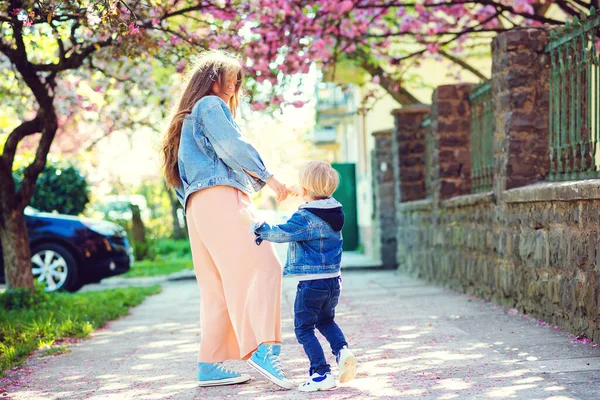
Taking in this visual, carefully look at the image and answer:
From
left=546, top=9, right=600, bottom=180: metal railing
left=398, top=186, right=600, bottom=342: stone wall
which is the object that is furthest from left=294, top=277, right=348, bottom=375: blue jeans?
left=546, top=9, right=600, bottom=180: metal railing

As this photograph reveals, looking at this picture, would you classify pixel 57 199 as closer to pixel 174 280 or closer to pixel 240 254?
pixel 174 280

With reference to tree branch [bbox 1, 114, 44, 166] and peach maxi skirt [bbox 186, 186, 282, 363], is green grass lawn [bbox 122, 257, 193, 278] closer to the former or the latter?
tree branch [bbox 1, 114, 44, 166]

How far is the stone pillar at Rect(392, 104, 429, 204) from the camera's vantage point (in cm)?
1241

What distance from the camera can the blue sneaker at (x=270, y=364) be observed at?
4.43 m

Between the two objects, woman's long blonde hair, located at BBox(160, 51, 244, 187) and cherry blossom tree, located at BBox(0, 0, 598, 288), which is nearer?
woman's long blonde hair, located at BBox(160, 51, 244, 187)

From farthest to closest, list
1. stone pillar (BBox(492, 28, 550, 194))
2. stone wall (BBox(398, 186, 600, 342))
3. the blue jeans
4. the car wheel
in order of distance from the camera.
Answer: the car wheel → stone pillar (BBox(492, 28, 550, 194)) → stone wall (BBox(398, 186, 600, 342)) → the blue jeans

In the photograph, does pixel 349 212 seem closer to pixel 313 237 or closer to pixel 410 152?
pixel 410 152

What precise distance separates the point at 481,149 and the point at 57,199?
991 cm

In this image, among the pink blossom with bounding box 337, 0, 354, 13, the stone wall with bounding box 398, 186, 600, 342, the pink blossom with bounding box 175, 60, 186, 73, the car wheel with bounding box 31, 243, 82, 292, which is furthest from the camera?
the car wheel with bounding box 31, 243, 82, 292

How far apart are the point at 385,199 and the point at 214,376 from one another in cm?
1016

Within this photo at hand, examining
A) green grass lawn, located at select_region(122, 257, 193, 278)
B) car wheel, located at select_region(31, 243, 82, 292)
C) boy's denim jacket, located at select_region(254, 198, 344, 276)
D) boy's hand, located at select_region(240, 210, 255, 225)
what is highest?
boy's hand, located at select_region(240, 210, 255, 225)

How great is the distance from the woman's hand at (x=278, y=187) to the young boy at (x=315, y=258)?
0.13 meters

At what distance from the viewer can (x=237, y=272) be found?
4.50m

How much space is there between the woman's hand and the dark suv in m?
7.48
